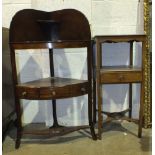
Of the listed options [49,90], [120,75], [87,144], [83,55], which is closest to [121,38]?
[120,75]

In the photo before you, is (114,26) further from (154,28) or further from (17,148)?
(154,28)

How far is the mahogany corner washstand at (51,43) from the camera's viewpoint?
1892 mm

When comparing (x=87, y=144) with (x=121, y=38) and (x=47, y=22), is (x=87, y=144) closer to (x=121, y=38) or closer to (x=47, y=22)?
(x=121, y=38)

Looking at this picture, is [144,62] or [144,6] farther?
[144,6]

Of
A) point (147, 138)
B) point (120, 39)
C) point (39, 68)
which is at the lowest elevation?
point (147, 138)

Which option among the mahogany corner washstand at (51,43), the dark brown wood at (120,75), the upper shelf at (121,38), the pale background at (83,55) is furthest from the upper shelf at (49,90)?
the pale background at (83,55)

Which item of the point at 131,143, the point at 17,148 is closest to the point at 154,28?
the point at 131,143

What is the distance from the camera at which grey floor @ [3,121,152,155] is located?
187cm

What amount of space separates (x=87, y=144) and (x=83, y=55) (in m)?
0.85

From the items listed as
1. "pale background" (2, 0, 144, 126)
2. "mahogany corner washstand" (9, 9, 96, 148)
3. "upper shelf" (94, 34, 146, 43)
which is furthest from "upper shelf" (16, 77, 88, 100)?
"pale background" (2, 0, 144, 126)

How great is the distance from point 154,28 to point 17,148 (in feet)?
4.97

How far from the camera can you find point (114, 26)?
2.46m

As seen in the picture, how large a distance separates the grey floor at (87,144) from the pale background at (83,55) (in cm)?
31

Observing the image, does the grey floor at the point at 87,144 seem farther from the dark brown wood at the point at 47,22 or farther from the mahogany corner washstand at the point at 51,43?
the dark brown wood at the point at 47,22
